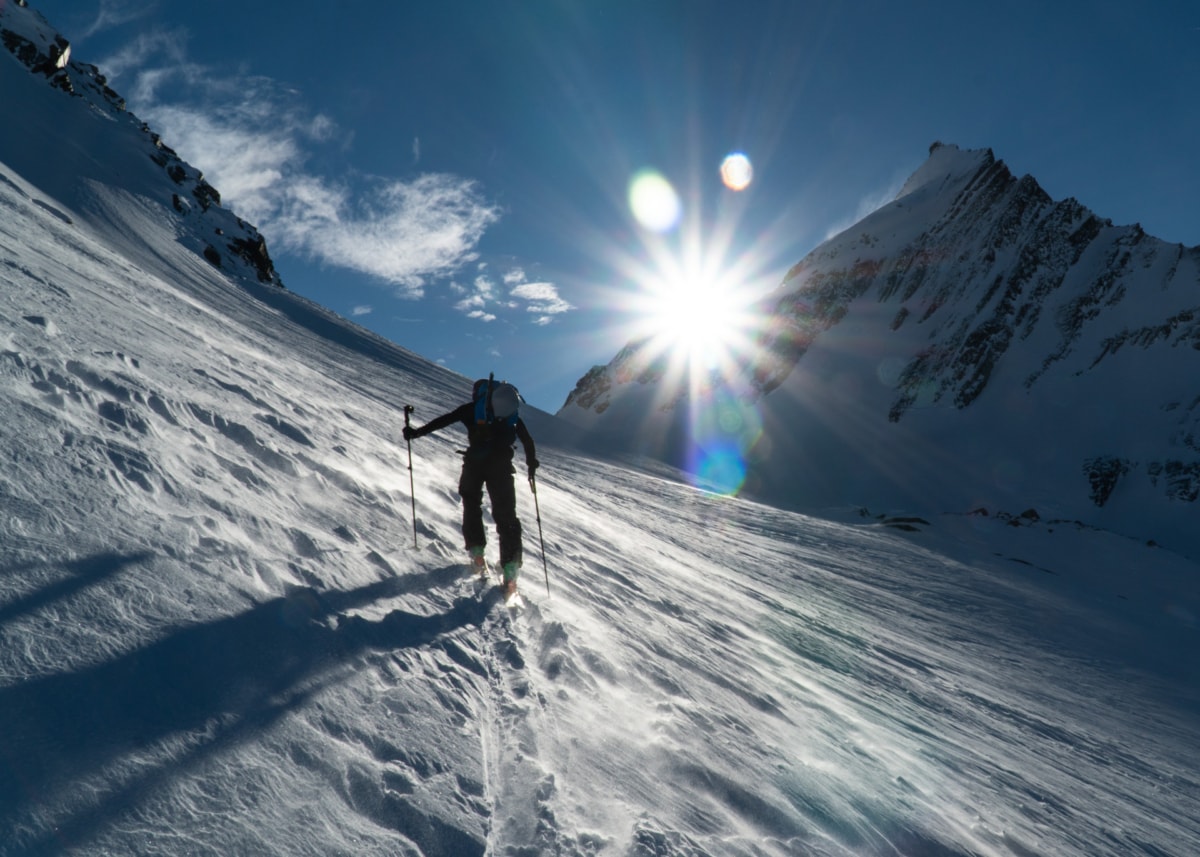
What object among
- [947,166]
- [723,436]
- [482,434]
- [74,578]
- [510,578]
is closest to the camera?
[74,578]

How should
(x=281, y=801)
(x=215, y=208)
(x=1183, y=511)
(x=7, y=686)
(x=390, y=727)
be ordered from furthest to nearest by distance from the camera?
(x=1183, y=511), (x=215, y=208), (x=390, y=727), (x=281, y=801), (x=7, y=686)

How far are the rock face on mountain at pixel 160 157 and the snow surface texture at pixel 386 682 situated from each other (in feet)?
98.8

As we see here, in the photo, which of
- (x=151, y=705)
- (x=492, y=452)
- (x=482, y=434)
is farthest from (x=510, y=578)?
(x=151, y=705)

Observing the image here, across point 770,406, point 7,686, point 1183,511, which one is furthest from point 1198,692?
point 770,406

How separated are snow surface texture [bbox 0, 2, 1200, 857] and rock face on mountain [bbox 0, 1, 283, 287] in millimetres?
30117

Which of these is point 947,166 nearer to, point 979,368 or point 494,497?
point 979,368

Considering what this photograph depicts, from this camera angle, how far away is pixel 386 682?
3041mm

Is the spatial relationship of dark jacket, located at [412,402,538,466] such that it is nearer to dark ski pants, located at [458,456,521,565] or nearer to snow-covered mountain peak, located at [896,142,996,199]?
dark ski pants, located at [458,456,521,565]

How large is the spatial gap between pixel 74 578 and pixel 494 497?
11.6 feet

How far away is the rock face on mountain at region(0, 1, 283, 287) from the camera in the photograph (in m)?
36.1

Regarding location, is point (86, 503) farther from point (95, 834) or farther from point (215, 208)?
point (215, 208)

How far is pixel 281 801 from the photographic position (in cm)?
212

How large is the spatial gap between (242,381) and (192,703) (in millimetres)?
6759

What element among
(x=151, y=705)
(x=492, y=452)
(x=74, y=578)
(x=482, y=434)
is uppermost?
(x=482, y=434)
